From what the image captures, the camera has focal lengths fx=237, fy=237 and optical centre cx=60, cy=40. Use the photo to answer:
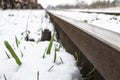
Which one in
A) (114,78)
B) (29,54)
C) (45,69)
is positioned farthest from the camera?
(29,54)

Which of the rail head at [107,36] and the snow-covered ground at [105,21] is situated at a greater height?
the rail head at [107,36]

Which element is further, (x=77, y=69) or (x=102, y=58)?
(x=77, y=69)

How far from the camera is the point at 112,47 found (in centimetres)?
92

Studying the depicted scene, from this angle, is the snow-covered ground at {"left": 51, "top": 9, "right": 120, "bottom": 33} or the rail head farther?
the snow-covered ground at {"left": 51, "top": 9, "right": 120, "bottom": 33}

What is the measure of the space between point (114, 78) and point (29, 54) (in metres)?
1.33

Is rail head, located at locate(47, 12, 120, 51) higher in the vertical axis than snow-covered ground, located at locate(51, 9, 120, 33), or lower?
higher

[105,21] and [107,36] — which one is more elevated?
[107,36]

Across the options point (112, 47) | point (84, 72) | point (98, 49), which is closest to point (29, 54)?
point (84, 72)

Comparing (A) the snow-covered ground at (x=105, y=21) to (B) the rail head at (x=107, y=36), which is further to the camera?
(A) the snow-covered ground at (x=105, y=21)

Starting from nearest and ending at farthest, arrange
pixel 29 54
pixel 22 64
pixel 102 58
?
pixel 102 58 < pixel 22 64 < pixel 29 54

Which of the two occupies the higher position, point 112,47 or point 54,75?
point 112,47

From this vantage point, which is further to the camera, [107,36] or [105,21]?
[105,21]

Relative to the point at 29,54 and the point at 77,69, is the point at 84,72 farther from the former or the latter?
the point at 29,54

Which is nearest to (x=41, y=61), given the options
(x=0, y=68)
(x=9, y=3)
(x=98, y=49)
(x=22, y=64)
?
(x=22, y=64)
